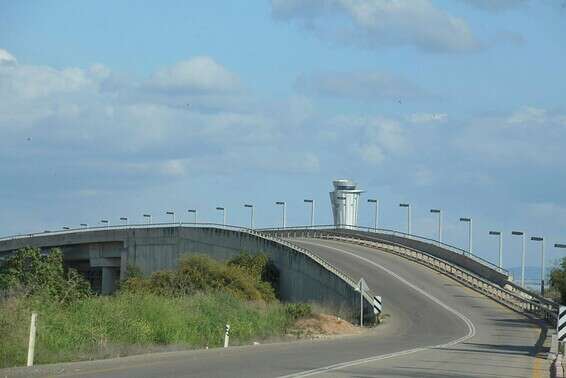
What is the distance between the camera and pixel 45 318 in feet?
79.0

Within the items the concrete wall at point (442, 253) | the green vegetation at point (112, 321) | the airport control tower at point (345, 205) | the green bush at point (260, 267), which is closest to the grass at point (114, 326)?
the green vegetation at point (112, 321)

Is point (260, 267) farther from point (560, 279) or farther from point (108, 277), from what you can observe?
point (108, 277)

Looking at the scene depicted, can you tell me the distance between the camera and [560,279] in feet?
217

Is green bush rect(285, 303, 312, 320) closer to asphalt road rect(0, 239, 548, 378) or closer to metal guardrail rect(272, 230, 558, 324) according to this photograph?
asphalt road rect(0, 239, 548, 378)

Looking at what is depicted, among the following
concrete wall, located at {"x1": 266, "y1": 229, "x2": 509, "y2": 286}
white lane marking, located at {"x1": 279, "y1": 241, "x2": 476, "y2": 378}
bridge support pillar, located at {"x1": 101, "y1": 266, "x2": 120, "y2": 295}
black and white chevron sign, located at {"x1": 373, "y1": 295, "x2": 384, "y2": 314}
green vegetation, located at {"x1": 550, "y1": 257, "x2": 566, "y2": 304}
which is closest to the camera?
white lane marking, located at {"x1": 279, "y1": 241, "x2": 476, "y2": 378}

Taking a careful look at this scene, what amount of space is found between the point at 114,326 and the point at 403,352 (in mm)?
9148

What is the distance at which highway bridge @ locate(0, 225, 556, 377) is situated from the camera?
2216 cm

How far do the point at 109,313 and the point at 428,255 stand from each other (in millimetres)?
59668

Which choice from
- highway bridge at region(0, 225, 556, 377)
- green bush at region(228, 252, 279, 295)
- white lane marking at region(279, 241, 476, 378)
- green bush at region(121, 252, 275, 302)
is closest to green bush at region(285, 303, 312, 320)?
highway bridge at region(0, 225, 556, 377)

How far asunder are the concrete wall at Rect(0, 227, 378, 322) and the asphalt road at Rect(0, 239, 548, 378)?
2950mm

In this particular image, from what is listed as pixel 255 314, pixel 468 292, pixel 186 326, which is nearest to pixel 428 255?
pixel 468 292

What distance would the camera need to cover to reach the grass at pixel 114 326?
21547mm

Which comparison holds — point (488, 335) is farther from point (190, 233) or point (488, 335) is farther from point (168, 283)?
point (190, 233)

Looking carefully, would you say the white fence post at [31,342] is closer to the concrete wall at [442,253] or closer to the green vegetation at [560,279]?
the green vegetation at [560,279]
